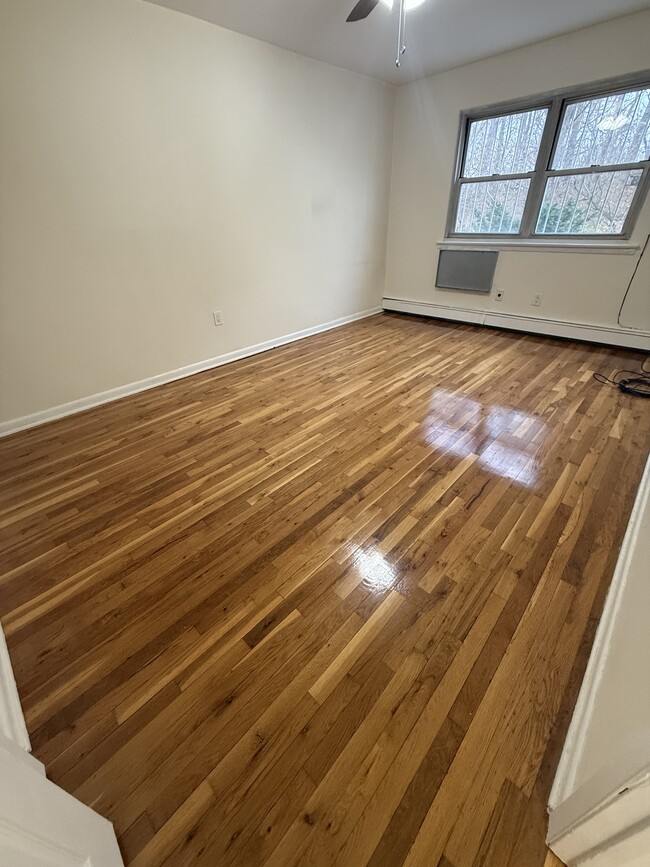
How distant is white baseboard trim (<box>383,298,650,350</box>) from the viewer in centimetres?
323

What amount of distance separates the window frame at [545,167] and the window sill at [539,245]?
0.9 inches

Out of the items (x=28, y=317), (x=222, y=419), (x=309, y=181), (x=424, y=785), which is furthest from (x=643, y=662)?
(x=309, y=181)

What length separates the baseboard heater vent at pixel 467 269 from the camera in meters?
3.80

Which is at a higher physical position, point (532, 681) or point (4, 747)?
point (4, 747)

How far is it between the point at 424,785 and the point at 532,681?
421 mm

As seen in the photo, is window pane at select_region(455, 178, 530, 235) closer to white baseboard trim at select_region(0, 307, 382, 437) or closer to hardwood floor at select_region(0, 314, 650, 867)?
white baseboard trim at select_region(0, 307, 382, 437)

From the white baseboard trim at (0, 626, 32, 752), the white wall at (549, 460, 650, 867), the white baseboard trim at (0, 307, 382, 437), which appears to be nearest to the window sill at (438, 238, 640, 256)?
the white baseboard trim at (0, 307, 382, 437)

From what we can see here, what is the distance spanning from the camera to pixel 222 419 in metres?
2.37

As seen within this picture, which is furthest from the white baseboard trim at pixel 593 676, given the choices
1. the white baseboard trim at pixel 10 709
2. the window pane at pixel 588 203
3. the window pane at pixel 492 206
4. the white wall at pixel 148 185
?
the window pane at pixel 492 206

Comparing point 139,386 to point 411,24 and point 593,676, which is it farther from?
point 411,24

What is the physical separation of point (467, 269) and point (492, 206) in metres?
0.63

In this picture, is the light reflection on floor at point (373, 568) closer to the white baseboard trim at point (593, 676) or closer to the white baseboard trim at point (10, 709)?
the white baseboard trim at point (593, 676)

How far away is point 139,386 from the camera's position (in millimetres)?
2791

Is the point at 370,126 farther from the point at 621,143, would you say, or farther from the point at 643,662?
the point at 643,662
